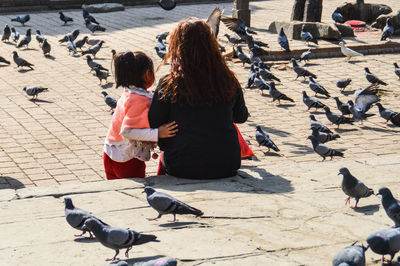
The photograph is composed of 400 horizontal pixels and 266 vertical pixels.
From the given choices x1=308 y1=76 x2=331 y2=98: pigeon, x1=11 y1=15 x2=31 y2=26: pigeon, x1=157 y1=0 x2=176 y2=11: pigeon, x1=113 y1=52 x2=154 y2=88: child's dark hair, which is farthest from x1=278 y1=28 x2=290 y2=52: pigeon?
x1=113 y1=52 x2=154 y2=88: child's dark hair

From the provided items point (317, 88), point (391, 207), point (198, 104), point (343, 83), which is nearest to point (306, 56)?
point (343, 83)

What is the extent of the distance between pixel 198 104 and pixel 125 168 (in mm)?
1112

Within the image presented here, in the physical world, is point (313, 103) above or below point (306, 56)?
below

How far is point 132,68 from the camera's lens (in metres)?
6.31

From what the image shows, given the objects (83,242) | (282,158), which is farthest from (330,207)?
(282,158)

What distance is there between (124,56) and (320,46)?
9280mm

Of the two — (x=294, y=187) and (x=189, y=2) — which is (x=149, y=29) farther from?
(x=294, y=187)

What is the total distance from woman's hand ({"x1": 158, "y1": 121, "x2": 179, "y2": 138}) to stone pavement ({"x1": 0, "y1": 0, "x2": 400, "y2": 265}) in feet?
1.32

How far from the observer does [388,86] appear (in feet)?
40.1

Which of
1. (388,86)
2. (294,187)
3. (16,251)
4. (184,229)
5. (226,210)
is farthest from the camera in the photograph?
(388,86)

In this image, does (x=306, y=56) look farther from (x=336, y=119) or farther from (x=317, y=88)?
(x=336, y=119)

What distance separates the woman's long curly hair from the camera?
19.1 ft

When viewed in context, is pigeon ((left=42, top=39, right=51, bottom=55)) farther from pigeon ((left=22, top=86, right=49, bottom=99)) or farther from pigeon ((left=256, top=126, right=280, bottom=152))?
pigeon ((left=256, top=126, right=280, bottom=152))

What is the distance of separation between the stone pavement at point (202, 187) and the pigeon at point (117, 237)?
0.12 meters
